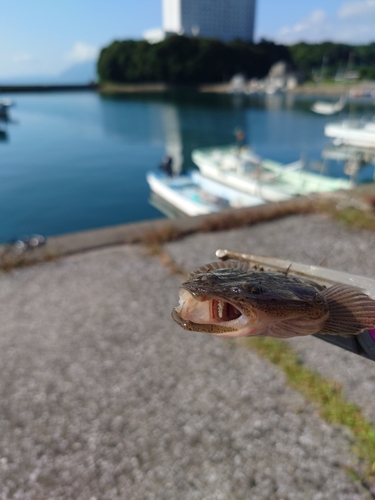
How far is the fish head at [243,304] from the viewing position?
1258 mm

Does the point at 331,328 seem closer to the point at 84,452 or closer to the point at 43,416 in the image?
the point at 84,452

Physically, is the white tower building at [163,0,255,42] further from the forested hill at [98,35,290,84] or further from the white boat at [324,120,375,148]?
the white boat at [324,120,375,148]

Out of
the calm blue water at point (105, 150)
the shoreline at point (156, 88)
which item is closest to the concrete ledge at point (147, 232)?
the calm blue water at point (105, 150)

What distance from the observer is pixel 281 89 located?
10550cm

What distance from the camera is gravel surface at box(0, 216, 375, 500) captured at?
12.6 ft

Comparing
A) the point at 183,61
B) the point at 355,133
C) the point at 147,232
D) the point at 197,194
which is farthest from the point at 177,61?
the point at 147,232

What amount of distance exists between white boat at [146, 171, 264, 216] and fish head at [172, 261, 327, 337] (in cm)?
1646

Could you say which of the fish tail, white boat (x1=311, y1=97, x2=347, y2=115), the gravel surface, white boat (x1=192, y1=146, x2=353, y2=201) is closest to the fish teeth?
the fish tail

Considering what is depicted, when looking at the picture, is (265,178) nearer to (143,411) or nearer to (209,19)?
(143,411)

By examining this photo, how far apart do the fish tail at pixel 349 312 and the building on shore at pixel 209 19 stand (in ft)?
549

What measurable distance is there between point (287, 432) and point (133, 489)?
1.75 m

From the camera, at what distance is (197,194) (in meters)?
22.2

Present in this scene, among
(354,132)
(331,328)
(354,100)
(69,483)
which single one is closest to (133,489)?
(69,483)

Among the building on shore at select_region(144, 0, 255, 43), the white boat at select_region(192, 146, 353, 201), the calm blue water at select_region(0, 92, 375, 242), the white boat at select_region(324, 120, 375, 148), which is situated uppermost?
the building on shore at select_region(144, 0, 255, 43)
